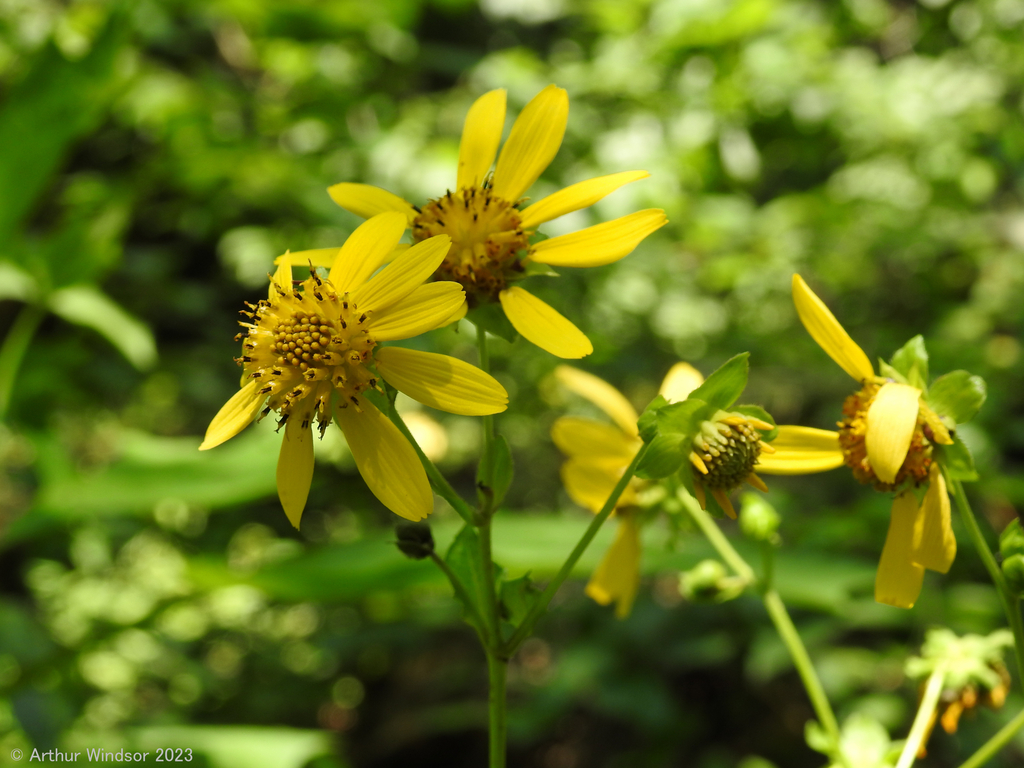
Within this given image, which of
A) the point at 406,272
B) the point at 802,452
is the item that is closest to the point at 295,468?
the point at 406,272

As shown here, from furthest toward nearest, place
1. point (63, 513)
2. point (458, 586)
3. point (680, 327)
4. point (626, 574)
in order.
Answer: point (680, 327) < point (63, 513) < point (626, 574) < point (458, 586)

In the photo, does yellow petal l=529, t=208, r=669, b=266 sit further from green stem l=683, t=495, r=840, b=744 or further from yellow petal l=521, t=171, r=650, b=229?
green stem l=683, t=495, r=840, b=744

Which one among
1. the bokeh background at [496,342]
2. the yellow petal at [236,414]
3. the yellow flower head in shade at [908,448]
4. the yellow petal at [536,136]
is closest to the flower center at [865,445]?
the yellow flower head in shade at [908,448]

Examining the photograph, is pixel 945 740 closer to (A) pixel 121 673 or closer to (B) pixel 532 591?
(B) pixel 532 591

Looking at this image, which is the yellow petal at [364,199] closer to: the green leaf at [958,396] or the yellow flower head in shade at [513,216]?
the yellow flower head in shade at [513,216]

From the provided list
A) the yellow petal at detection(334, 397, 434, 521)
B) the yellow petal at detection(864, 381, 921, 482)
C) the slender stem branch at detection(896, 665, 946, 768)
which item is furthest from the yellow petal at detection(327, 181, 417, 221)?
the slender stem branch at detection(896, 665, 946, 768)

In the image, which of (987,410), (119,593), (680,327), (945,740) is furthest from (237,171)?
(945,740)
